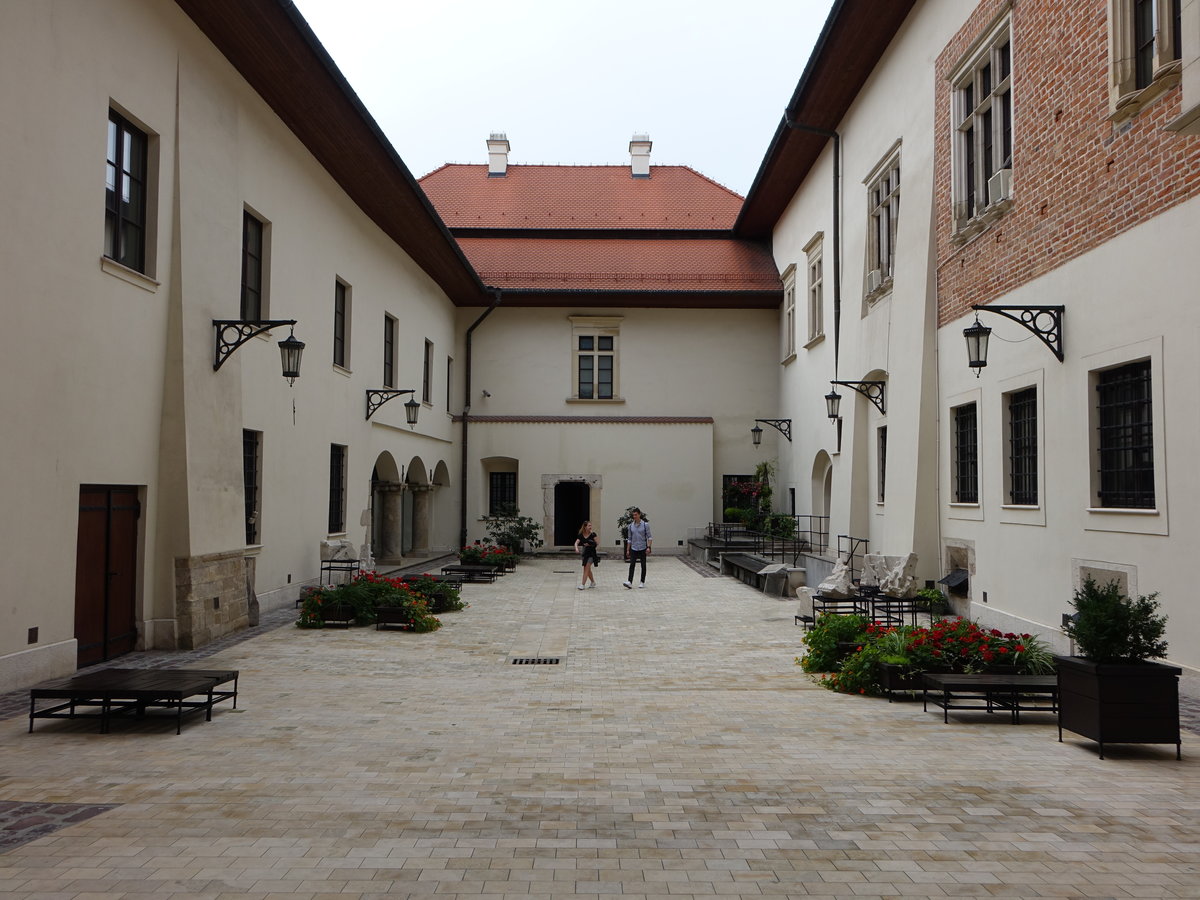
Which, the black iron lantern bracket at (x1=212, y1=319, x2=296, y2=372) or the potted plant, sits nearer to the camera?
the potted plant

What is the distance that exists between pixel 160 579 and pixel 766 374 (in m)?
21.8

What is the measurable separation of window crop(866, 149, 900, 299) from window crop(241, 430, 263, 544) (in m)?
11.4

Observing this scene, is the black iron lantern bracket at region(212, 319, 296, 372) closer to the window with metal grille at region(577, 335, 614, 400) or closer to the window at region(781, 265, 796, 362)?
the window at region(781, 265, 796, 362)

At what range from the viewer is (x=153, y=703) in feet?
24.3

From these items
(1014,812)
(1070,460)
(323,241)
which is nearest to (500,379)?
(323,241)

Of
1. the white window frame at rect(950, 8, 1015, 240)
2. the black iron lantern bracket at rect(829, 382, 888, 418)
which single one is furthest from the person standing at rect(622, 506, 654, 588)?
the white window frame at rect(950, 8, 1015, 240)

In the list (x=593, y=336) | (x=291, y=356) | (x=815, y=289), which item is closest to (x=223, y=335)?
(x=291, y=356)

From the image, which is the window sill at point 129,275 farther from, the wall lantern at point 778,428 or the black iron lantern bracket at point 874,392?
the wall lantern at point 778,428

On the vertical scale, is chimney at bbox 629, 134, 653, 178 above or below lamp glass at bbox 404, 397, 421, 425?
above

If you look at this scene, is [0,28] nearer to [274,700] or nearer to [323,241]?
[274,700]

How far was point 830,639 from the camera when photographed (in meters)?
10.0

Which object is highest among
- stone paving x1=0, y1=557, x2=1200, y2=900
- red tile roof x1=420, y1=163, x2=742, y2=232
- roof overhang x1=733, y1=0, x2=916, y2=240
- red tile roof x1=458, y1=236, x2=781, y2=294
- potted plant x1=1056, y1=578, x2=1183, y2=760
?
red tile roof x1=420, y1=163, x2=742, y2=232

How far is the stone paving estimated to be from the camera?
4422 millimetres

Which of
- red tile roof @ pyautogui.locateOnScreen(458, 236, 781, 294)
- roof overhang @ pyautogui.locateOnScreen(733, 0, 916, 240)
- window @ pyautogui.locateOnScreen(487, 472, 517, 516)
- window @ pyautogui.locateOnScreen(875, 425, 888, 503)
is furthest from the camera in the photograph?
window @ pyautogui.locateOnScreen(487, 472, 517, 516)
